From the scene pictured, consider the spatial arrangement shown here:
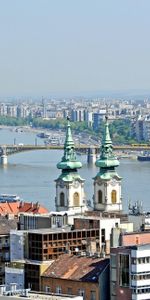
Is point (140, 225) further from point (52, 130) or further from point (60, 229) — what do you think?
point (52, 130)

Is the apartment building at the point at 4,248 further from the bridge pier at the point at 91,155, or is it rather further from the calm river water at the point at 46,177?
the bridge pier at the point at 91,155

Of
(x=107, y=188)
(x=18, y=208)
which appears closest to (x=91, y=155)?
(x=18, y=208)

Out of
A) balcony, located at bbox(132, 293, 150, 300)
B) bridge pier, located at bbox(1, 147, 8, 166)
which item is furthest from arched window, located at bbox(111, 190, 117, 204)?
bridge pier, located at bbox(1, 147, 8, 166)

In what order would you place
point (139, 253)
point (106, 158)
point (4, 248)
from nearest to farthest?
point (139, 253), point (4, 248), point (106, 158)

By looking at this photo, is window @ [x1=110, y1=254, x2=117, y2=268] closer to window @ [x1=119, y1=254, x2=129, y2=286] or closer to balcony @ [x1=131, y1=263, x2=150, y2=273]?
window @ [x1=119, y1=254, x2=129, y2=286]

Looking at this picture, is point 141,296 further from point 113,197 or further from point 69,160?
point 69,160

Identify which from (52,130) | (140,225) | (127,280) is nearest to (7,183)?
(140,225)
